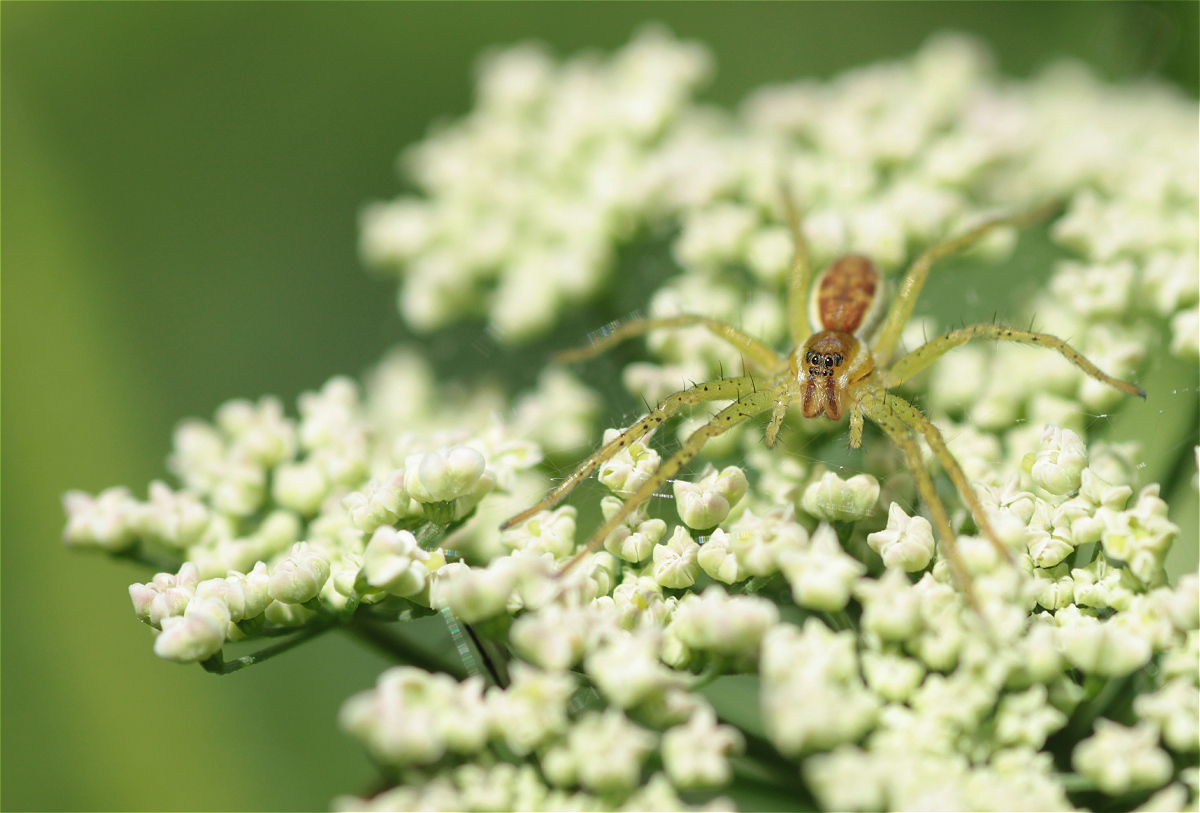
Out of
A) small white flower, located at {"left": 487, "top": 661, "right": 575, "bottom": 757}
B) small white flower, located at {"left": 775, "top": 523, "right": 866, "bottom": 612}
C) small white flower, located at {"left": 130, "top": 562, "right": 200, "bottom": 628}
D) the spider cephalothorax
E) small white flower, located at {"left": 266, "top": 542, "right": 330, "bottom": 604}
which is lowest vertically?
small white flower, located at {"left": 487, "top": 661, "right": 575, "bottom": 757}

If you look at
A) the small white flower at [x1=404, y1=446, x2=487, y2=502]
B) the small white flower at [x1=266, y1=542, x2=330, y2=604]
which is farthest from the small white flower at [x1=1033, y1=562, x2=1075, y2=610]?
the small white flower at [x1=266, y1=542, x2=330, y2=604]

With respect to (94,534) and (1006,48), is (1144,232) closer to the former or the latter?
(1006,48)

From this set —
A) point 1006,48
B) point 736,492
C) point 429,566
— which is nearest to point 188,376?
point 429,566

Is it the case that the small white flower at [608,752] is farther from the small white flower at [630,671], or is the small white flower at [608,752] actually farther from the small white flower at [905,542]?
the small white flower at [905,542]

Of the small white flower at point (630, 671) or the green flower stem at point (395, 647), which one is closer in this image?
the small white flower at point (630, 671)

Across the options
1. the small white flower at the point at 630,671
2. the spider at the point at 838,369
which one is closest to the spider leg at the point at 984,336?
the spider at the point at 838,369

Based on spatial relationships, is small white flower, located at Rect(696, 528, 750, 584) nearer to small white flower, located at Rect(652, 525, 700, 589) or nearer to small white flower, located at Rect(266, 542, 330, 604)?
small white flower, located at Rect(652, 525, 700, 589)
